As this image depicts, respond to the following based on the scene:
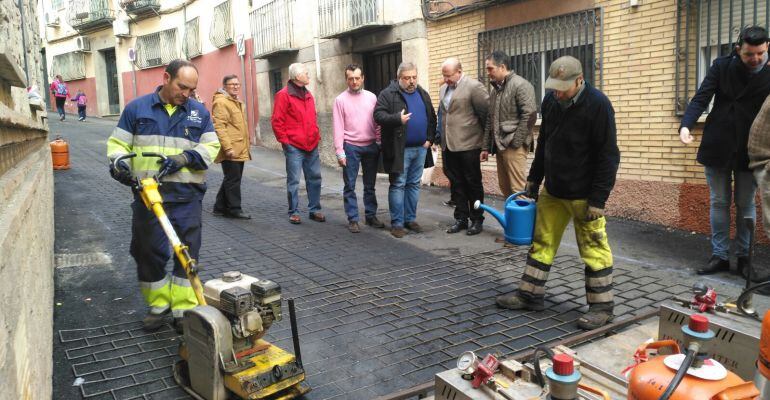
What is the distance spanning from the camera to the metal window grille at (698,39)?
6809mm

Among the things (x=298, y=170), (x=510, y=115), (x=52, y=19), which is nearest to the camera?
(x=510, y=115)

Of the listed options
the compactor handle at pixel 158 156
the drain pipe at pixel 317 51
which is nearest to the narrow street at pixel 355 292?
the compactor handle at pixel 158 156

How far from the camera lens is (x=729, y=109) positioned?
5.40 metres

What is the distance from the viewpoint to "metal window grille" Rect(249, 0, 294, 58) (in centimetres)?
1523

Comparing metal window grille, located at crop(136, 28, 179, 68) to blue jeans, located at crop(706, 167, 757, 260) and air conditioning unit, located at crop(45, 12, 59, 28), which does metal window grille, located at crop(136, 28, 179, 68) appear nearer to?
air conditioning unit, located at crop(45, 12, 59, 28)

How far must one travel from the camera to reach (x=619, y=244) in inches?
264

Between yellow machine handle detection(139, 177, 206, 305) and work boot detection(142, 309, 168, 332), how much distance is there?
0.88m

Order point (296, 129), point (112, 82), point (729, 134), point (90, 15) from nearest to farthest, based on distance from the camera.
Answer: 1. point (729, 134)
2. point (296, 129)
3. point (90, 15)
4. point (112, 82)

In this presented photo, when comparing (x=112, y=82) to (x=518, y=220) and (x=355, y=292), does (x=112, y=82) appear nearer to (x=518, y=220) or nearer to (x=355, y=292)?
(x=518, y=220)

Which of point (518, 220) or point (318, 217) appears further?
point (318, 217)

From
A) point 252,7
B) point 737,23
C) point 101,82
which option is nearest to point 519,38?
point 737,23

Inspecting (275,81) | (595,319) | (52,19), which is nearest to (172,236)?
(595,319)

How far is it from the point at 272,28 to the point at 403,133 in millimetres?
10036

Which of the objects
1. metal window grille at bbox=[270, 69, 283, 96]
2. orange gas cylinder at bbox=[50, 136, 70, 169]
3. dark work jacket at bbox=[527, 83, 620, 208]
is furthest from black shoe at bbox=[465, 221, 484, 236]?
metal window grille at bbox=[270, 69, 283, 96]
